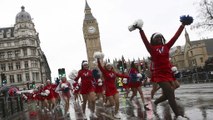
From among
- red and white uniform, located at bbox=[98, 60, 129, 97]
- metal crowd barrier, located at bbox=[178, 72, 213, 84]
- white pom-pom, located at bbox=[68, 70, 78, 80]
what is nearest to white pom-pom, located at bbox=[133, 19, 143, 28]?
red and white uniform, located at bbox=[98, 60, 129, 97]

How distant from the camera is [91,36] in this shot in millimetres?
149625

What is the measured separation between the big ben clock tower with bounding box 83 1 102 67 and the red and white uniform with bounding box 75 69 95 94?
436ft

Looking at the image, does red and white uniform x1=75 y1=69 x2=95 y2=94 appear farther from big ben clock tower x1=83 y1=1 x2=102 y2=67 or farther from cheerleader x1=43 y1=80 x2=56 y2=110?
big ben clock tower x1=83 y1=1 x2=102 y2=67

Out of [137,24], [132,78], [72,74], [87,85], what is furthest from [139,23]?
[132,78]

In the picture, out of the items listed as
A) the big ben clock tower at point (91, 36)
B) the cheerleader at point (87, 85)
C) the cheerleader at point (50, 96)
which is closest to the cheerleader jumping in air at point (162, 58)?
the cheerleader at point (87, 85)

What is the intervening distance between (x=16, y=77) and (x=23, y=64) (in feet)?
13.6

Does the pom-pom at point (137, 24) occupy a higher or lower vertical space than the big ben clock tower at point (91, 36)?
lower

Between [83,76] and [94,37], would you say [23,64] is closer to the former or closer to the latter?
[94,37]

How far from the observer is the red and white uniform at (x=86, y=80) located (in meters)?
11.4

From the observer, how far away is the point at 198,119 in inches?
277

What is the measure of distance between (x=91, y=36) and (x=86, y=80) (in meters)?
139

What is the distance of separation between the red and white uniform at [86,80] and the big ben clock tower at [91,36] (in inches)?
5238

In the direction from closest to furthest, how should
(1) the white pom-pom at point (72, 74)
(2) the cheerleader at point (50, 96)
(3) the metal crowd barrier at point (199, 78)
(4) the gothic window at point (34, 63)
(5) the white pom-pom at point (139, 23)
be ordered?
(5) the white pom-pom at point (139, 23) → (1) the white pom-pom at point (72, 74) → (2) the cheerleader at point (50, 96) → (3) the metal crowd barrier at point (199, 78) → (4) the gothic window at point (34, 63)

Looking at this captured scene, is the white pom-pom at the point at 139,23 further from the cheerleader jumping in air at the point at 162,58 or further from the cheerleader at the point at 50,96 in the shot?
the cheerleader at the point at 50,96
